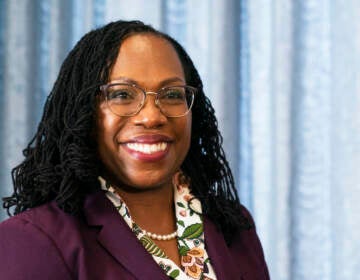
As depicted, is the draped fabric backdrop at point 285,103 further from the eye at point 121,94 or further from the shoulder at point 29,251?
the shoulder at point 29,251

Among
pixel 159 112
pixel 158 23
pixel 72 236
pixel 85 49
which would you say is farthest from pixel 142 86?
pixel 158 23

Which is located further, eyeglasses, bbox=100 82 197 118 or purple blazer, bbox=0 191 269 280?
eyeglasses, bbox=100 82 197 118

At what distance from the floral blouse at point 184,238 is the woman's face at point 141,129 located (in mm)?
64

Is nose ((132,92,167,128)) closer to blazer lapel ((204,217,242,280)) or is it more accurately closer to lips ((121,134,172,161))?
lips ((121,134,172,161))

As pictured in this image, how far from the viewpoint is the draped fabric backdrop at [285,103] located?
1780mm

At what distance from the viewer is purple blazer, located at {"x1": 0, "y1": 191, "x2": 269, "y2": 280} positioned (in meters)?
0.94

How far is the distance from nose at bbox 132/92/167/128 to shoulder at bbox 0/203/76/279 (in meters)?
0.26

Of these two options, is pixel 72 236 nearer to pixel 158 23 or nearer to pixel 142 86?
pixel 142 86

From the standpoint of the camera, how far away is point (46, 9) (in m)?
1.73

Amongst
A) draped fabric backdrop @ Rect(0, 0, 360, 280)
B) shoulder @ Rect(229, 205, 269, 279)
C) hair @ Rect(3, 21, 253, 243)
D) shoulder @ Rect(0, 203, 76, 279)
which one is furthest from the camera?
draped fabric backdrop @ Rect(0, 0, 360, 280)

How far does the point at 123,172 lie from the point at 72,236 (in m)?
0.17

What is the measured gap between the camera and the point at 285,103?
5.89 feet

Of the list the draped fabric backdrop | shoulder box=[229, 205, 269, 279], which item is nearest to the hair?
shoulder box=[229, 205, 269, 279]

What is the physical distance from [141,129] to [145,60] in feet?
0.46
